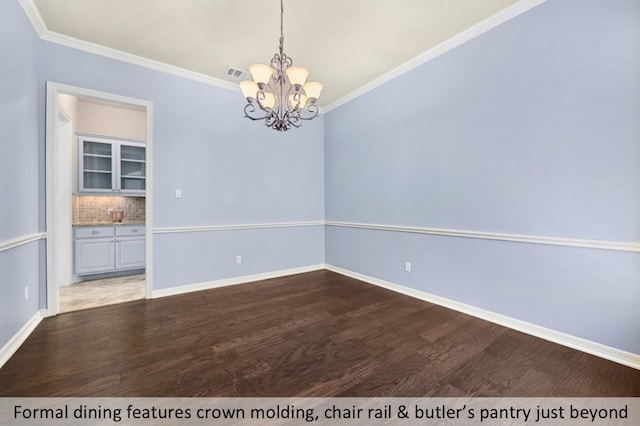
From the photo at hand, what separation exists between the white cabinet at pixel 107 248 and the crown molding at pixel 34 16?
8.27ft

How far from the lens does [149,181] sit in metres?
3.24

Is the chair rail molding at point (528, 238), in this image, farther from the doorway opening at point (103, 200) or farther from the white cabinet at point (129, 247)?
the white cabinet at point (129, 247)

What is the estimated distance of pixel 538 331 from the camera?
2324 mm

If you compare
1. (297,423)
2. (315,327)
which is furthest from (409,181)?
(297,423)

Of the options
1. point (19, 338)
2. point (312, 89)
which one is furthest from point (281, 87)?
point (19, 338)

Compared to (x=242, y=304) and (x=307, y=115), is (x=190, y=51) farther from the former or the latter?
(x=242, y=304)

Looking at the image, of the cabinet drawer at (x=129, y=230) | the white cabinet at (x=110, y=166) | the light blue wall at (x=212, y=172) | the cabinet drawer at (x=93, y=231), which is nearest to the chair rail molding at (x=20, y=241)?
the light blue wall at (x=212, y=172)

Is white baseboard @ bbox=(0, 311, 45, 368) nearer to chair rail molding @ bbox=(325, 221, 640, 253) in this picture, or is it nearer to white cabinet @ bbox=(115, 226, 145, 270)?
white cabinet @ bbox=(115, 226, 145, 270)

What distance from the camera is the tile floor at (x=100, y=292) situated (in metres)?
3.16

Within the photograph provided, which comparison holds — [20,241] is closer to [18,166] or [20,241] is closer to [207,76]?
[18,166]

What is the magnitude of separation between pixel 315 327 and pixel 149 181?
256 cm

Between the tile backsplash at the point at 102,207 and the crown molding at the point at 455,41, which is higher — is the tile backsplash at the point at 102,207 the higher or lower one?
the lower one

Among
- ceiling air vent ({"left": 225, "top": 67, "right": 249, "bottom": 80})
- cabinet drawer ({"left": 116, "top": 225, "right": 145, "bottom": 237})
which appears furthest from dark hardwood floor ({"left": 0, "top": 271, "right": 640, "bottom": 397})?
ceiling air vent ({"left": 225, "top": 67, "right": 249, "bottom": 80})

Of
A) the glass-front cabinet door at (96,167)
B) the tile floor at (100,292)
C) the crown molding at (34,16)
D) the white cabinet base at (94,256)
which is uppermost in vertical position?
the crown molding at (34,16)
